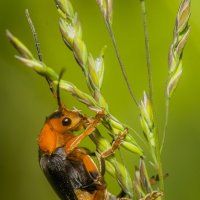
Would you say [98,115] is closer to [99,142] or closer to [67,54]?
[99,142]

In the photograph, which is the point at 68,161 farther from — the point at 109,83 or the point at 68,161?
the point at 109,83

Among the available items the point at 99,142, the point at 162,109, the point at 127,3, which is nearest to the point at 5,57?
the point at 127,3

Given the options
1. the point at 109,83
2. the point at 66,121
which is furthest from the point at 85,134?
the point at 109,83

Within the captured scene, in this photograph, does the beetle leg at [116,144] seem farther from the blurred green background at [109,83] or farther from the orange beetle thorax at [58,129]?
the blurred green background at [109,83]

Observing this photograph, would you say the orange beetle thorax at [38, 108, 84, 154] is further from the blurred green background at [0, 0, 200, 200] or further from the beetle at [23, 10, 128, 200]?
the blurred green background at [0, 0, 200, 200]

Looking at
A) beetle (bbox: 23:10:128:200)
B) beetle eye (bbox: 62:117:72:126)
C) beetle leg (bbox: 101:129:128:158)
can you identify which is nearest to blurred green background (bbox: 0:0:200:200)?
beetle (bbox: 23:10:128:200)

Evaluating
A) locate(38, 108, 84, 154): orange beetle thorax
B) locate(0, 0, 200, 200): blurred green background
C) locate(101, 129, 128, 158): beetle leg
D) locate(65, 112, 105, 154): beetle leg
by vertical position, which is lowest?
locate(101, 129, 128, 158): beetle leg

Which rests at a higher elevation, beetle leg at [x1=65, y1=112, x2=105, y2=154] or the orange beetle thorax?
the orange beetle thorax
